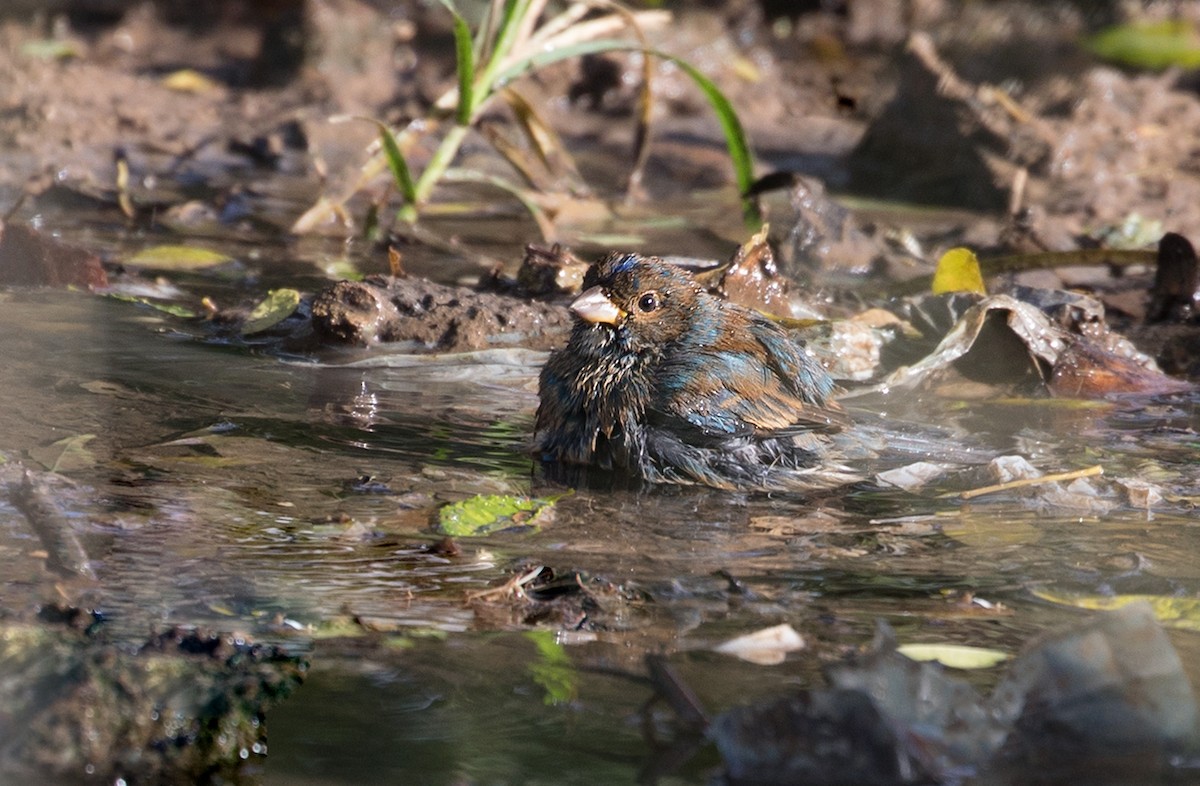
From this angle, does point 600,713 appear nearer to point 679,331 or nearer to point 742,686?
point 742,686

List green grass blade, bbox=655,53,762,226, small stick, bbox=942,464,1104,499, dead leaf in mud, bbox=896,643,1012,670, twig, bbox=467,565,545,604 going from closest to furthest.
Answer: dead leaf in mud, bbox=896,643,1012,670 < twig, bbox=467,565,545,604 < small stick, bbox=942,464,1104,499 < green grass blade, bbox=655,53,762,226

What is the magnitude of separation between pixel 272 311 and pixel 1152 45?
6846 mm

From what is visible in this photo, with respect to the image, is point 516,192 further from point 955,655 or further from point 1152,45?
point 1152,45

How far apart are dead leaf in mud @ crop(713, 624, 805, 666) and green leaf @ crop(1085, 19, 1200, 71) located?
776 centimetres

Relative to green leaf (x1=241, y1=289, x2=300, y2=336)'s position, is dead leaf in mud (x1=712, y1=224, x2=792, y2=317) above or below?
above

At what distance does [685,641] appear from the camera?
2.96 meters

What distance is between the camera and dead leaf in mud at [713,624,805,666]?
2.89 meters

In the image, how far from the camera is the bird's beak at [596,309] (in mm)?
4504

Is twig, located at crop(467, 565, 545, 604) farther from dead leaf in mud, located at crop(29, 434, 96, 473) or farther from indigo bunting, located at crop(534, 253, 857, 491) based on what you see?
dead leaf in mud, located at crop(29, 434, 96, 473)

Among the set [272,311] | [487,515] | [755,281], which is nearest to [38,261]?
[272,311]

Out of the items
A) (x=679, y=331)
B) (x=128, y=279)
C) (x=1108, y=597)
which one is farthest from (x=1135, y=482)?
(x=128, y=279)

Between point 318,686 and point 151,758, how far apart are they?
15.4 inches

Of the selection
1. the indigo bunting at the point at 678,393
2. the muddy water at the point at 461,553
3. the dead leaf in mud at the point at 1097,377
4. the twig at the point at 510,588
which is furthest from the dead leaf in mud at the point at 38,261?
the dead leaf in mud at the point at 1097,377

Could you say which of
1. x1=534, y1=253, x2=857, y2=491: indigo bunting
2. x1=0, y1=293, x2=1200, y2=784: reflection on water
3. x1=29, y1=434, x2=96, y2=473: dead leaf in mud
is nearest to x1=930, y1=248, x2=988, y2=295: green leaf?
x1=0, y1=293, x2=1200, y2=784: reflection on water
